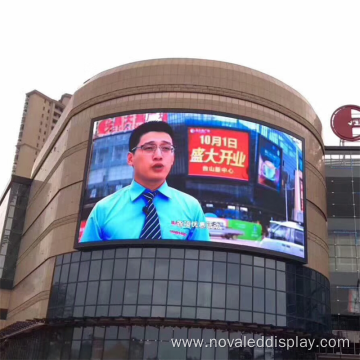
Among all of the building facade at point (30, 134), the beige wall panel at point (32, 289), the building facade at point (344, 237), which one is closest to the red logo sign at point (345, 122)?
the building facade at point (344, 237)

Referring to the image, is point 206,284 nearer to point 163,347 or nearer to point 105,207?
point 163,347

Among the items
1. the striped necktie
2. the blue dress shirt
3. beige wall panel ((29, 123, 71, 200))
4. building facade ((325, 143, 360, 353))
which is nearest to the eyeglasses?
the blue dress shirt

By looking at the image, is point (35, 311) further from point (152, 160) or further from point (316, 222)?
point (316, 222)

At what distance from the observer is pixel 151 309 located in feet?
130

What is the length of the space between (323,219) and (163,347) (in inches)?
914

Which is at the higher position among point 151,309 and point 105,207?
point 105,207

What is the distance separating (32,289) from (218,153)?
79.6ft

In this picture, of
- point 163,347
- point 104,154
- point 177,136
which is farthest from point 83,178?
point 163,347

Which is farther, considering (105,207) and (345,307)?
(345,307)

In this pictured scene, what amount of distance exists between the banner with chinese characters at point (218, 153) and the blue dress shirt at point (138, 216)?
124 inches

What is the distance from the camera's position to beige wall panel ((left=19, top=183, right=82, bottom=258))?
1823 inches

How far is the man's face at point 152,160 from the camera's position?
1698 inches

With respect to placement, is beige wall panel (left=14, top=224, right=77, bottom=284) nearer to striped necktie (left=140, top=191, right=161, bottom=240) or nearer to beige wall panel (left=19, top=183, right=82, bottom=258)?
beige wall panel (left=19, top=183, right=82, bottom=258)

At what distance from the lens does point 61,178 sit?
49.9 meters
